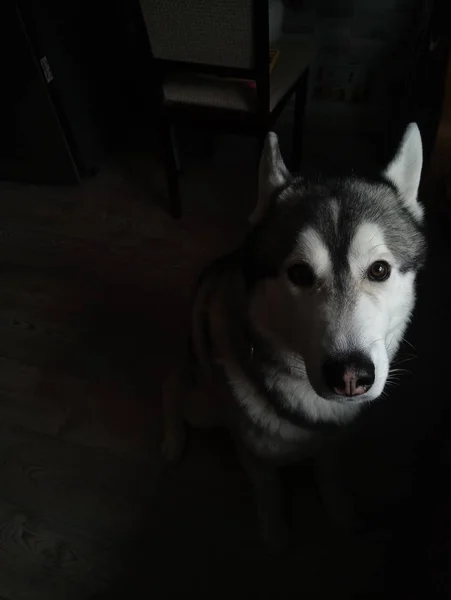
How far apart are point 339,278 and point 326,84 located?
5.94ft

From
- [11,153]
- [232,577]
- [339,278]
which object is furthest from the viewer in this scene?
[11,153]

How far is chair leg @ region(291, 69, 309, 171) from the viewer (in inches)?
79.5

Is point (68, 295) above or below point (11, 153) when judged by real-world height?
below

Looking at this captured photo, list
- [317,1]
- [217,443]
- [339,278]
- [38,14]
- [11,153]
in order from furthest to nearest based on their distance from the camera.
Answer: [11,153]
[317,1]
[38,14]
[217,443]
[339,278]

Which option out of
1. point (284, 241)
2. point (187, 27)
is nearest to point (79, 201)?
point (187, 27)

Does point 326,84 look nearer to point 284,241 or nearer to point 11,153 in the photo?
point 11,153

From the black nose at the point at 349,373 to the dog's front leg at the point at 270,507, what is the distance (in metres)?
0.52

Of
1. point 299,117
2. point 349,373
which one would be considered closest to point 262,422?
point 349,373

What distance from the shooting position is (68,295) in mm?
1946

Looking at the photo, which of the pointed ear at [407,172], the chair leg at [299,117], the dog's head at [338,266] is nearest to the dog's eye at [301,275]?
the dog's head at [338,266]

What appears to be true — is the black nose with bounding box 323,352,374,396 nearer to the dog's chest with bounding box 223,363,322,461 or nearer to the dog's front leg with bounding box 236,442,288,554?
the dog's chest with bounding box 223,363,322,461

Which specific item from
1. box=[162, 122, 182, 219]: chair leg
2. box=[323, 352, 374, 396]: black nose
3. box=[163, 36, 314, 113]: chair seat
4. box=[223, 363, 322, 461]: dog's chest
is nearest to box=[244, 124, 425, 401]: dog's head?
box=[323, 352, 374, 396]: black nose

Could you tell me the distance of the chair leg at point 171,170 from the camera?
1924 mm

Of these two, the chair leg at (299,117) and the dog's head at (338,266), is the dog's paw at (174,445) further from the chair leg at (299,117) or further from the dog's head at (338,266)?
the chair leg at (299,117)
